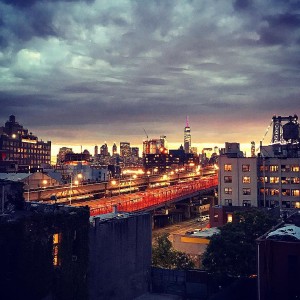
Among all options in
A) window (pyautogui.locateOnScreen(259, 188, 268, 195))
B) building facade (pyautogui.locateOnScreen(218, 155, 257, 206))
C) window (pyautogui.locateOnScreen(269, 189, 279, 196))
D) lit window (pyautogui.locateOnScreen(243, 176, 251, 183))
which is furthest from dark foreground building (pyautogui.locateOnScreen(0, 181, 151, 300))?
window (pyautogui.locateOnScreen(269, 189, 279, 196))

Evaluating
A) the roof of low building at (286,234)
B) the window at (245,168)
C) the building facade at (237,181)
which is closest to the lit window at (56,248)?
the roof of low building at (286,234)

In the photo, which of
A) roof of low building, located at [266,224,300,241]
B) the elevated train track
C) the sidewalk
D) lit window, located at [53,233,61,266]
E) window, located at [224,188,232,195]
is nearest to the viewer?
lit window, located at [53,233,61,266]

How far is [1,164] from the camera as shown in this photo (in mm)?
159000

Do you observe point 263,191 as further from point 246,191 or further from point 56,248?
point 56,248

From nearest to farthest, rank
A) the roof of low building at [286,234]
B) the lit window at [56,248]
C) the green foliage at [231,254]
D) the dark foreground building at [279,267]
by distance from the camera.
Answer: the lit window at [56,248], the dark foreground building at [279,267], the roof of low building at [286,234], the green foliage at [231,254]

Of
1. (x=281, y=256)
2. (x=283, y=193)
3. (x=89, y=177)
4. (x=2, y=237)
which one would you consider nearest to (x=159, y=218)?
(x=283, y=193)

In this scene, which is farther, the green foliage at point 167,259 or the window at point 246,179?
the window at point 246,179

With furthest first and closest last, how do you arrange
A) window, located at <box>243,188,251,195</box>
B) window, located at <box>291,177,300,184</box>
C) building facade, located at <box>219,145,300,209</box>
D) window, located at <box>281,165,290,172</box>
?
window, located at <box>243,188,251,195</box> → window, located at <box>281,165,290,172</box> → building facade, located at <box>219,145,300,209</box> → window, located at <box>291,177,300,184</box>

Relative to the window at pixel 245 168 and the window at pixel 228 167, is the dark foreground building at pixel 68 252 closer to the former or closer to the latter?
the window at pixel 228 167

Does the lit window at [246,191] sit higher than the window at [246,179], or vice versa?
the window at [246,179]

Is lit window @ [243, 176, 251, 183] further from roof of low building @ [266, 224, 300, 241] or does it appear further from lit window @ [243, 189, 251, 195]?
roof of low building @ [266, 224, 300, 241]

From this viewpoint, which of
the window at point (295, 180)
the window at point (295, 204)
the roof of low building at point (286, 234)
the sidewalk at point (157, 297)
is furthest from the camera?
the window at point (295, 180)

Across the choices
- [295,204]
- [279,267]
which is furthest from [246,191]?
[279,267]

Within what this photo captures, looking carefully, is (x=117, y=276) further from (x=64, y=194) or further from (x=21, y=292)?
(x=64, y=194)
